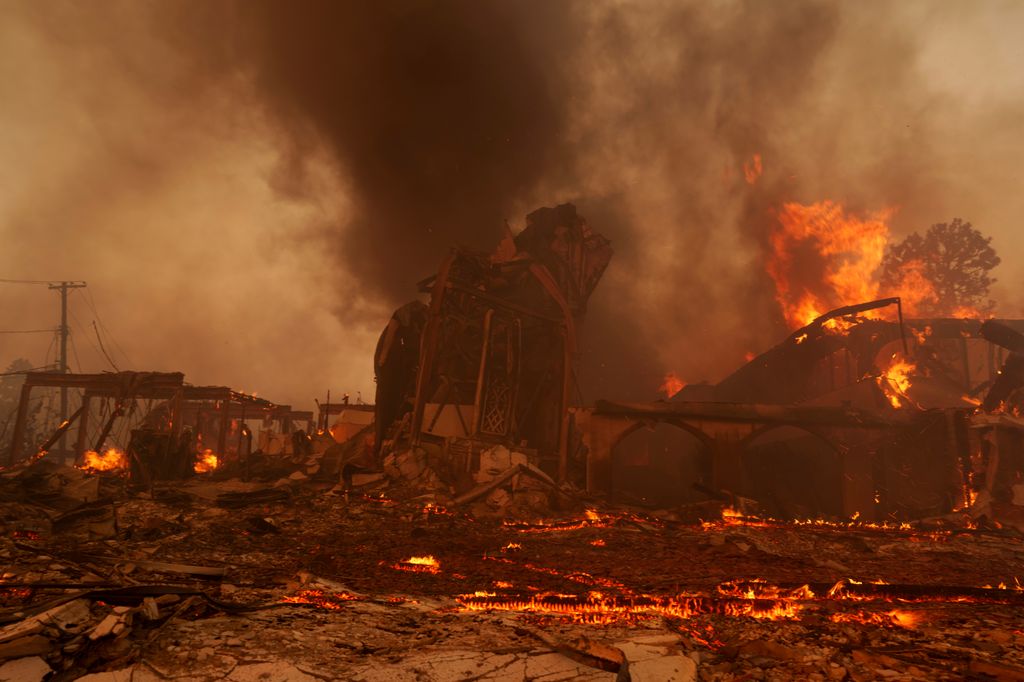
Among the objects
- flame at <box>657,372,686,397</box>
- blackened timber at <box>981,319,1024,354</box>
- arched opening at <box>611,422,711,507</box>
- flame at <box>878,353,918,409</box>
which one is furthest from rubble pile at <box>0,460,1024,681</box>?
flame at <box>657,372,686,397</box>

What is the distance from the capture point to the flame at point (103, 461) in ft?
69.2

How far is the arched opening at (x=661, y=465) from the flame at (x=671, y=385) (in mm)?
8717

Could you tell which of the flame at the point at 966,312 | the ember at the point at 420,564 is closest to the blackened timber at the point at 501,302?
the ember at the point at 420,564

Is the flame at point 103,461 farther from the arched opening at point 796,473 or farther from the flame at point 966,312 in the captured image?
the flame at point 966,312

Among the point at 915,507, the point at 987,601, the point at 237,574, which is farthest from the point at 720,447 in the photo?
the point at 237,574

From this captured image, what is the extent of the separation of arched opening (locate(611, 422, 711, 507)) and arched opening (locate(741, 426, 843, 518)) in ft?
5.78

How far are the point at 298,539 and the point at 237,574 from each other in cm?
270

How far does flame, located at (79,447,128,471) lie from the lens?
21.1 metres

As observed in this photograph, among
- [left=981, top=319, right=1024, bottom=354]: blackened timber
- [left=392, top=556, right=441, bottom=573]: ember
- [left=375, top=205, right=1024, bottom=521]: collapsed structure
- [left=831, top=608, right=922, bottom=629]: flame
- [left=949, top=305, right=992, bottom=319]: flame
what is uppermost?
[left=949, top=305, right=992, bottom=319]: flame

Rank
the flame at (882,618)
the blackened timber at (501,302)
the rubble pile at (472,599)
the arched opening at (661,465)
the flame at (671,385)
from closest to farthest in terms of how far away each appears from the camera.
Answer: the rubble pile at (472,599)
the flame at (882,618)
the blackened timber at (501,302)
the arched opening at (661,465)
the flame at (671,385)

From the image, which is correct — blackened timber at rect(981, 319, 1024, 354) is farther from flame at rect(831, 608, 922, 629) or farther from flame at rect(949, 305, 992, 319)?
flame at rect(949, 305, 992, 319)

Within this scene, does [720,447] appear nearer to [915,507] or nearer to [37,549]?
[915,507]

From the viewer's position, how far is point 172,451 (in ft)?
53.4

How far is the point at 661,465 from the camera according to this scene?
25031 millimetres
